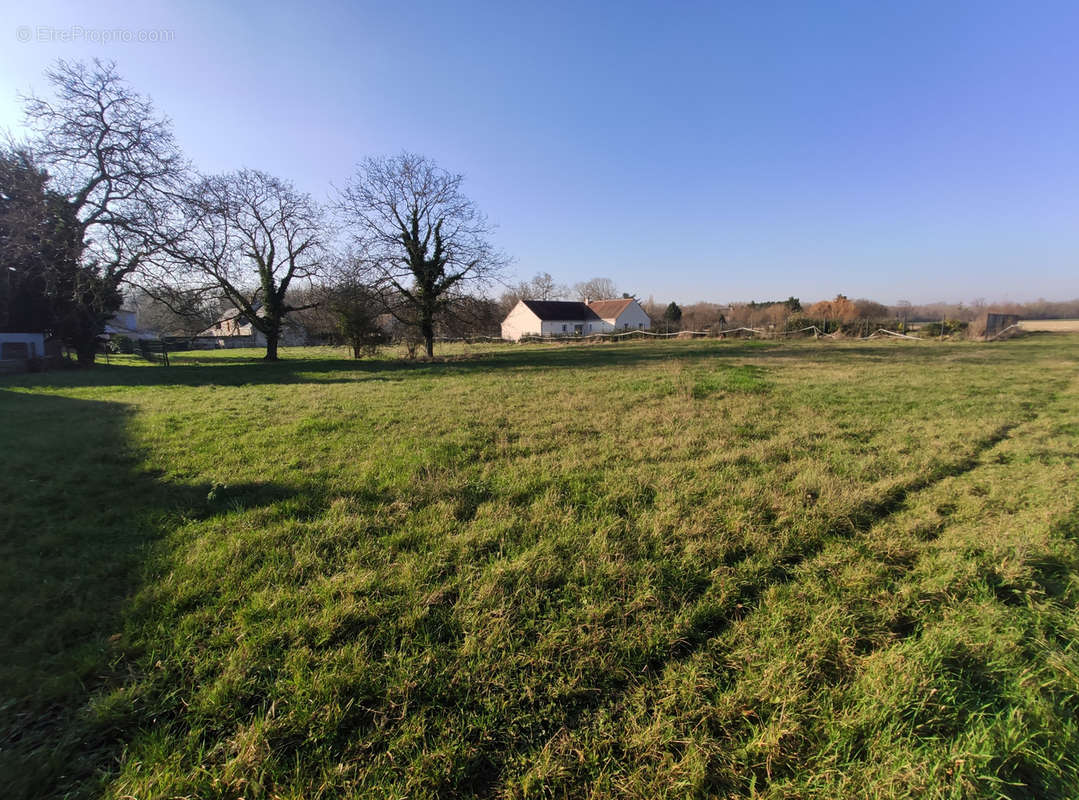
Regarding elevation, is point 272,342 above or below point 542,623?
above

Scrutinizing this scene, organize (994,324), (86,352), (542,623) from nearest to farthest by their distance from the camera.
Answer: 1. (542,623)
2. (86,352)
3. (994,324)

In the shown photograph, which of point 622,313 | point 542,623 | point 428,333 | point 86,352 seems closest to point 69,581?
point 542,623

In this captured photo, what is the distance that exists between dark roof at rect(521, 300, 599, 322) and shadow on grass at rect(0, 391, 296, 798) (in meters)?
51.4

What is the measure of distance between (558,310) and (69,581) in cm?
5679

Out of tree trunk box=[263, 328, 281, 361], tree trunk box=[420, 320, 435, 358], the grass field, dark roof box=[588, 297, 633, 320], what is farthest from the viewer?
dark roof box=[588, 297, 633, 320]

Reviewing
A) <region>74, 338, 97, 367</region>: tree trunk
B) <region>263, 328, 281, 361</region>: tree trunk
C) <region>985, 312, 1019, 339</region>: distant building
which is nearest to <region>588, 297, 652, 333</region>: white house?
<region>985, 312, 1019, 339</region>: distant building

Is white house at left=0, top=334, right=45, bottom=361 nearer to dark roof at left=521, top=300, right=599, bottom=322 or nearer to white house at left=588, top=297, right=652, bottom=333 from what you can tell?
dark roof at left=521, top=300, right=599, bottom=322

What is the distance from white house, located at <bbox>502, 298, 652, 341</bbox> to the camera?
55.3 m

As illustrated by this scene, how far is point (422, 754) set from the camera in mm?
1644

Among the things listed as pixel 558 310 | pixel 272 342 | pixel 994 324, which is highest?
pixel 558 310

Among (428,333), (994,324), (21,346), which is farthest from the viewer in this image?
(994,324)

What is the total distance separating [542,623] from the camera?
7.86 feet

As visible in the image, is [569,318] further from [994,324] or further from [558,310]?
[994,324]

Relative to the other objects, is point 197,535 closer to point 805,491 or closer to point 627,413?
point 805,491
